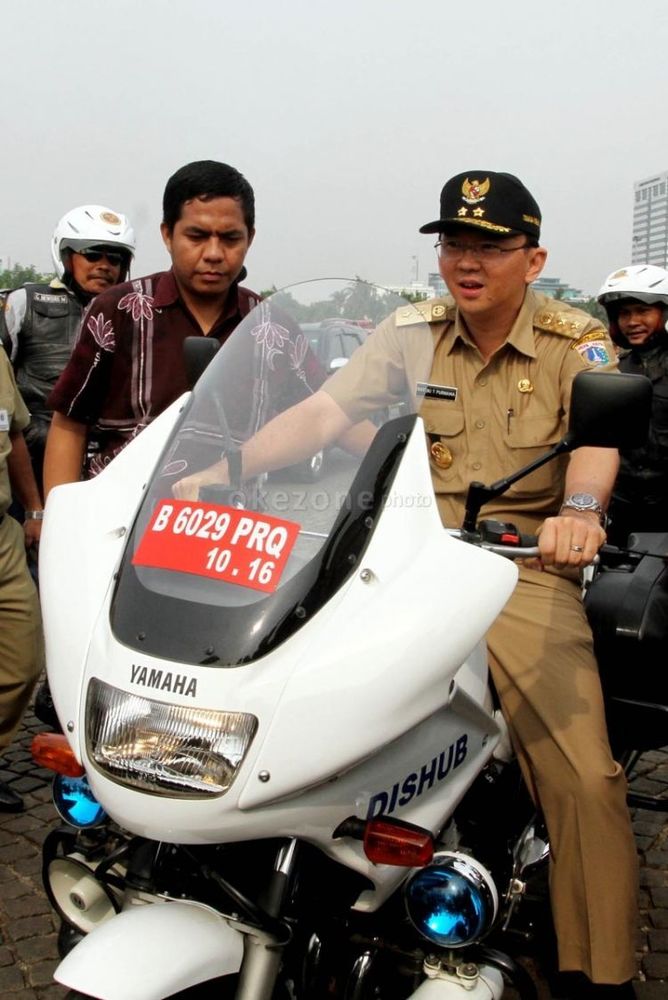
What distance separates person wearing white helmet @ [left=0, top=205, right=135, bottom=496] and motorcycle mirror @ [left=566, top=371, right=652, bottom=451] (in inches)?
156

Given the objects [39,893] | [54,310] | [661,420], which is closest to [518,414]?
[39,893]

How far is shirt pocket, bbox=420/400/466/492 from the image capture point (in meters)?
3.12

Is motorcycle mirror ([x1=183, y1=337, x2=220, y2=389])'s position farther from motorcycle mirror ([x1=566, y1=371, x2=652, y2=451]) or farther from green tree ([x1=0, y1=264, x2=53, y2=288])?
green tree ([x1=0, y1=264, x2=53, y2=288])

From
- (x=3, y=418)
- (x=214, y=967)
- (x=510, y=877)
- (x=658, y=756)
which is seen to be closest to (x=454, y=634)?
(x=214, y=967)

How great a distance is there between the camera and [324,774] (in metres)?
1.90

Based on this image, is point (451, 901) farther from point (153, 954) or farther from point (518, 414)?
point (518, 414)

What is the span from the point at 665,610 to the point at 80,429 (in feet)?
6.16

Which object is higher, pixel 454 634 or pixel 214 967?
pixel 454 634

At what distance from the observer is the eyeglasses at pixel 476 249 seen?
309 centimetres

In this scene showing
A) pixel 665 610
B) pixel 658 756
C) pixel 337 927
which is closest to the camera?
pixel 337 927

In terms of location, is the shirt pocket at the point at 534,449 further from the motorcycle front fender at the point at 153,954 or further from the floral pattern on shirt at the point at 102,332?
the motorcycle front fender at the point at 153,954

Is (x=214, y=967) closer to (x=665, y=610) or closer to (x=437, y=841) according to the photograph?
(x=437, y=841)

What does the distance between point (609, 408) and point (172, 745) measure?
102 centimetres

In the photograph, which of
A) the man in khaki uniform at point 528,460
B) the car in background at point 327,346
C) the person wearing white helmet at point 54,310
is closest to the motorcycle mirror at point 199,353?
the car in background at point 327,346
